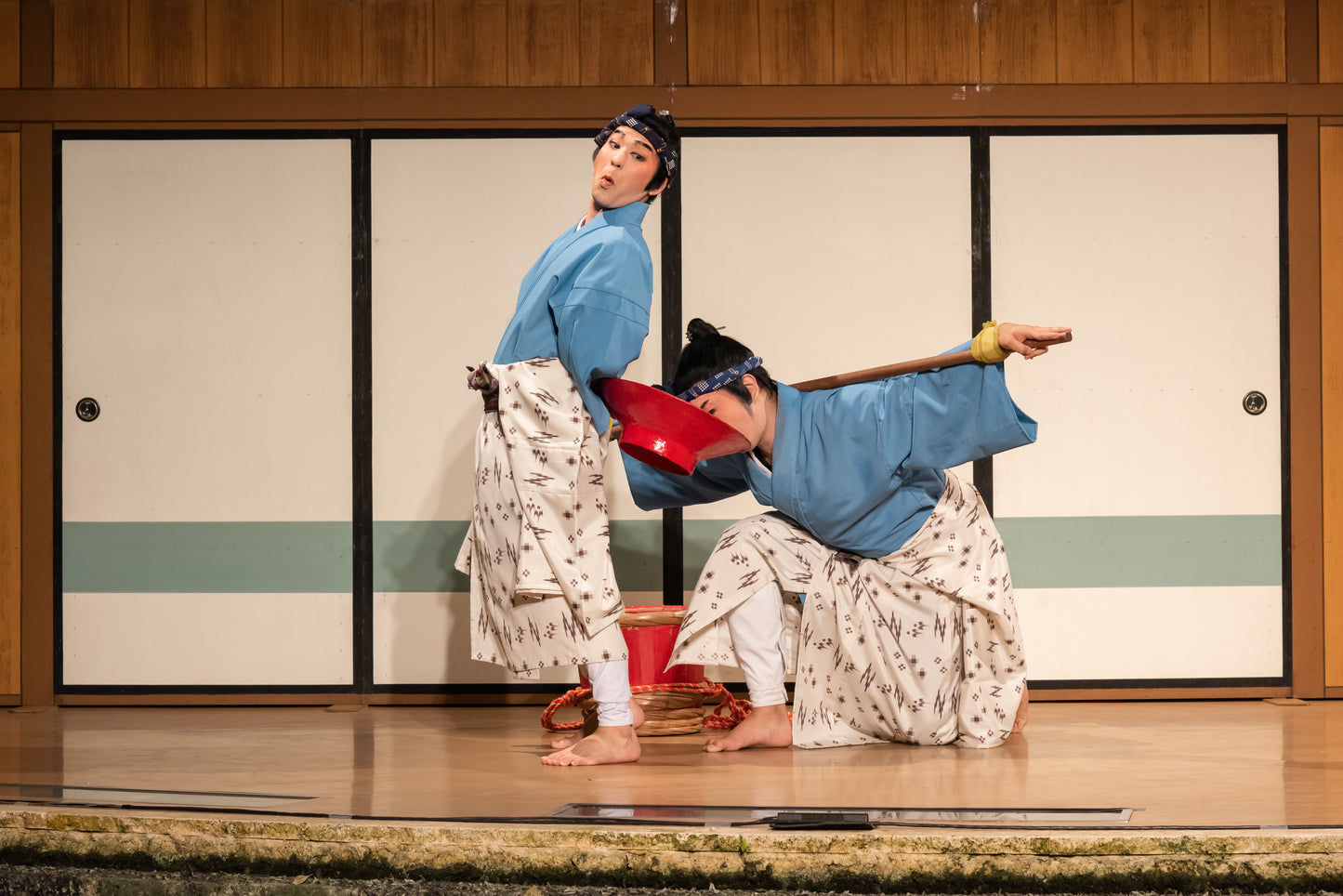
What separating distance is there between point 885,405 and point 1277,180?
7.33 ft

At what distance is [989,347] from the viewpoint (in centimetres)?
270

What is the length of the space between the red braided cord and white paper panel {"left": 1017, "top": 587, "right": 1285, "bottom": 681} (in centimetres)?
123

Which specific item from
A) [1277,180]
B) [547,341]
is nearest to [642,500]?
[547,341]

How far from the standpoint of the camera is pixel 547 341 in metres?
3.04

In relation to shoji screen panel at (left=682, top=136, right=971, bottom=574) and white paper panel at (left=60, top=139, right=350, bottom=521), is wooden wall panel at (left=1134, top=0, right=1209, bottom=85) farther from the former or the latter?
white paper panel at (left=60, top=139, right=350, bottom=521)

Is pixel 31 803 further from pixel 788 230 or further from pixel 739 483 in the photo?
pixel 788 230

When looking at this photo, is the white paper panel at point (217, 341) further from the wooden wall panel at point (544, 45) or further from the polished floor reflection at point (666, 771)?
the polished floor reflection at point (666, 771)

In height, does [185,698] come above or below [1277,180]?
below

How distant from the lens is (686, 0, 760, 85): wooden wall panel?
166 inches

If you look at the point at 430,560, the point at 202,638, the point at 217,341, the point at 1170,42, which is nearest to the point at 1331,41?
the point at 1170,42

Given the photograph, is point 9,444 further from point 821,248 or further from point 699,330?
point 821,248

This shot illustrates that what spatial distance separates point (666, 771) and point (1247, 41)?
331 cm

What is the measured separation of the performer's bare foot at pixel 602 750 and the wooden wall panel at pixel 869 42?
246 centimetres

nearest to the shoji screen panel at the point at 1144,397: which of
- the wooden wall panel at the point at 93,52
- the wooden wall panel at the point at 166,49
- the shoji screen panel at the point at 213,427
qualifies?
the shoji screen panel at the point at 213,427
